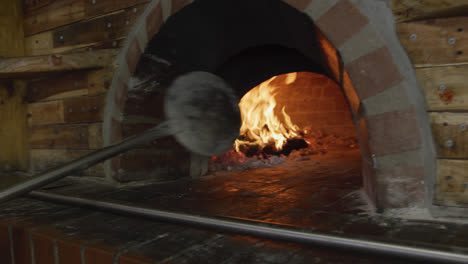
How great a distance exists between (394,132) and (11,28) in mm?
3803

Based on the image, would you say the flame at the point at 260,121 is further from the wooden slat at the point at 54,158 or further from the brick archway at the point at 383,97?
the brick archway at the point at 383,97

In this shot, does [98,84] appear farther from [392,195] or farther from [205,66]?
[392,195]

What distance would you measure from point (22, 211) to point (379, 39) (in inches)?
87.6

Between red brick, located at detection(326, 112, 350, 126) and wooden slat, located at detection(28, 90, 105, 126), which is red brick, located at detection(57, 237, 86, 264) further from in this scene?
red brick, located at detection(326, 112, 350, 126)

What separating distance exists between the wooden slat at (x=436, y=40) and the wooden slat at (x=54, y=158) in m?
2.53

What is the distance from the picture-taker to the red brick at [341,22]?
5.49ft

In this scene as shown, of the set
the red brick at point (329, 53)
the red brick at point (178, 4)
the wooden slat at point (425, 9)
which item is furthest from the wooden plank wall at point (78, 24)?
the wooden slat at point (425, 9)

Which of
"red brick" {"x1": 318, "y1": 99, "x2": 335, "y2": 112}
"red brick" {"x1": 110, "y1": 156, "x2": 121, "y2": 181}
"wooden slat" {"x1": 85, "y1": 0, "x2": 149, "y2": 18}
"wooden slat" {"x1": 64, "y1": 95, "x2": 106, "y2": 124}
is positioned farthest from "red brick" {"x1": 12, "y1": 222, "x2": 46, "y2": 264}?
"red brick" {"x1": 318, "y1": 99, "x2": 335, "y2": 112}

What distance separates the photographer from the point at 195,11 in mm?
2326

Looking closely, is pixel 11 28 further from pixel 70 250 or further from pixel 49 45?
pixel 70 250

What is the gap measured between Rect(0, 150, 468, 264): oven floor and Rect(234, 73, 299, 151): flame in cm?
181

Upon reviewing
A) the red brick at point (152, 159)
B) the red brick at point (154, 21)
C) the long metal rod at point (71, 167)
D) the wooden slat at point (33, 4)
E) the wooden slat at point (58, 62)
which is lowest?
the red brick at point (152, 159)

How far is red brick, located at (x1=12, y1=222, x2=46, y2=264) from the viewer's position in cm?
161

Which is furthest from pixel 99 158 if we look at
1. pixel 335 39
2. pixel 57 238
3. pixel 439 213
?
pixel 439 213
